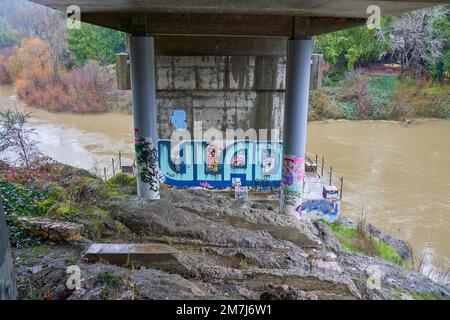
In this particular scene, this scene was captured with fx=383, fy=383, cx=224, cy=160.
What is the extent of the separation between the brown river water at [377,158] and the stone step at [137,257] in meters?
11.7

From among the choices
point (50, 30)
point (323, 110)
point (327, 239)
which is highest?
point (50, 30)

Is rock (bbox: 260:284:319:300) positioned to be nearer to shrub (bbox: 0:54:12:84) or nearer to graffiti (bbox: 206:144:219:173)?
graffiti (bbox: 206:144:219:173)

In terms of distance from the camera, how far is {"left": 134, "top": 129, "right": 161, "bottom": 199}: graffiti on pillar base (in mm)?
11867

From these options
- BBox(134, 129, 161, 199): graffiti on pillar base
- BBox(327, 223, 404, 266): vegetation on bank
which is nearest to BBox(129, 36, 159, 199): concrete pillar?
BBox(134, 129, 161, 199): graffiti on pillar base

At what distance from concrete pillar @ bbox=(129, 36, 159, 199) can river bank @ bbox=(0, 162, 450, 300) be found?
672mm

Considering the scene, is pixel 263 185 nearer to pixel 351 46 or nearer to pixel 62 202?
pixel 62 202

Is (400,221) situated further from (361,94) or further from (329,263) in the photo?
(361,94)

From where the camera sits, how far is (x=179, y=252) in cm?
746

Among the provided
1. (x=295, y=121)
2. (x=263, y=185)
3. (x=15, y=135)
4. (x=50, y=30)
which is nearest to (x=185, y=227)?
(x=295, y=121)

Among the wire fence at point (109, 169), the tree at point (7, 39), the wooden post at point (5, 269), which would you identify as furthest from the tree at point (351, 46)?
the tree at point (7, 39)

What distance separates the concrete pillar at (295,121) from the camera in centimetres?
1154

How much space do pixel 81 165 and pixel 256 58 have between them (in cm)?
1601

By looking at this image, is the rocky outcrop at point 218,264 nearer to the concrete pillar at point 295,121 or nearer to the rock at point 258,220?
the rock at point 258,220

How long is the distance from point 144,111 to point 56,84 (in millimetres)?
43995
